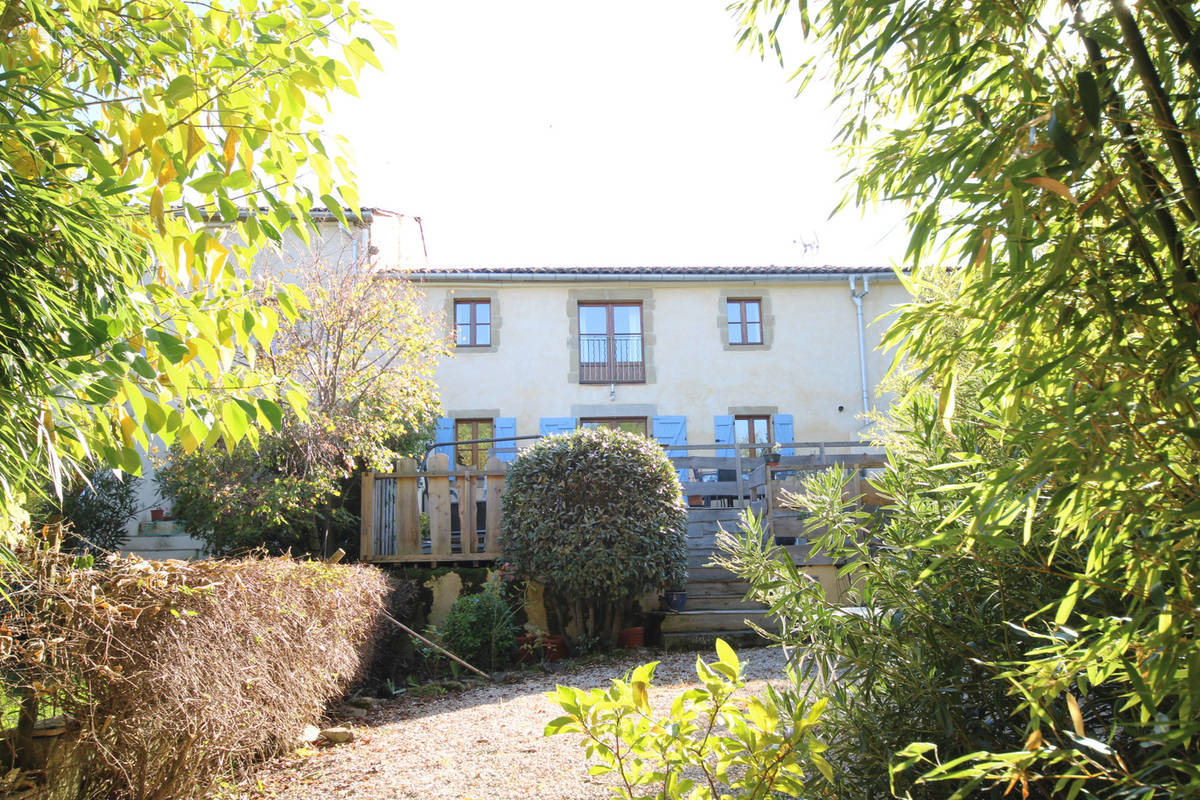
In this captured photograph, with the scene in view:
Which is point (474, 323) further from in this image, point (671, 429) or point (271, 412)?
point (271, 412)

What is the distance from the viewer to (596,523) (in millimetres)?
7938

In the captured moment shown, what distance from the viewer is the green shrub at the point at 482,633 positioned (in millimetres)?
7820

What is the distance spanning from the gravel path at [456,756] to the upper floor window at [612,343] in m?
10.8

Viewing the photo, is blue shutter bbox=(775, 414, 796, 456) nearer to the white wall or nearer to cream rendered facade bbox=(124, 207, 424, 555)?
the white wall

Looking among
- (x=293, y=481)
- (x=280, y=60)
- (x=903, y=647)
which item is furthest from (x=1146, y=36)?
(x=293, y=481)

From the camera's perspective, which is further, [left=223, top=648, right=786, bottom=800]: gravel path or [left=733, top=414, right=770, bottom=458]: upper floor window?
[left=733, top=414, right=770, bottom=458]: upper floor window

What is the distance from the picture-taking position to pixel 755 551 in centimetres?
229

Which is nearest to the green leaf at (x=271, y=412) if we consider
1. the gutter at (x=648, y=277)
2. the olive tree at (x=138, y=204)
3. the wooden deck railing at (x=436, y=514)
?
the olive tree at (x=138, y=204)

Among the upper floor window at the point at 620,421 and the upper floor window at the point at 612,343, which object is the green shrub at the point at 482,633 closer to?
the upper floor window at the point at 620,421

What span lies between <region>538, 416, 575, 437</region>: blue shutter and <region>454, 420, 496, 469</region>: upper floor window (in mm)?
984

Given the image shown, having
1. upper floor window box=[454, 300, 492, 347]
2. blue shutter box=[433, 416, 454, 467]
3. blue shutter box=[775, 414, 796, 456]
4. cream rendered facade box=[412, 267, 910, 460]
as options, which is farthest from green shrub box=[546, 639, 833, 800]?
upper floor window box=[454, 300, 492, 347]

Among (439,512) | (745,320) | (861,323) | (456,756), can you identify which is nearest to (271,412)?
(456,756)

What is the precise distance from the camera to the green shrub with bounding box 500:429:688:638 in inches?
309

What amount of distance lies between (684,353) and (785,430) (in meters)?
2.58
